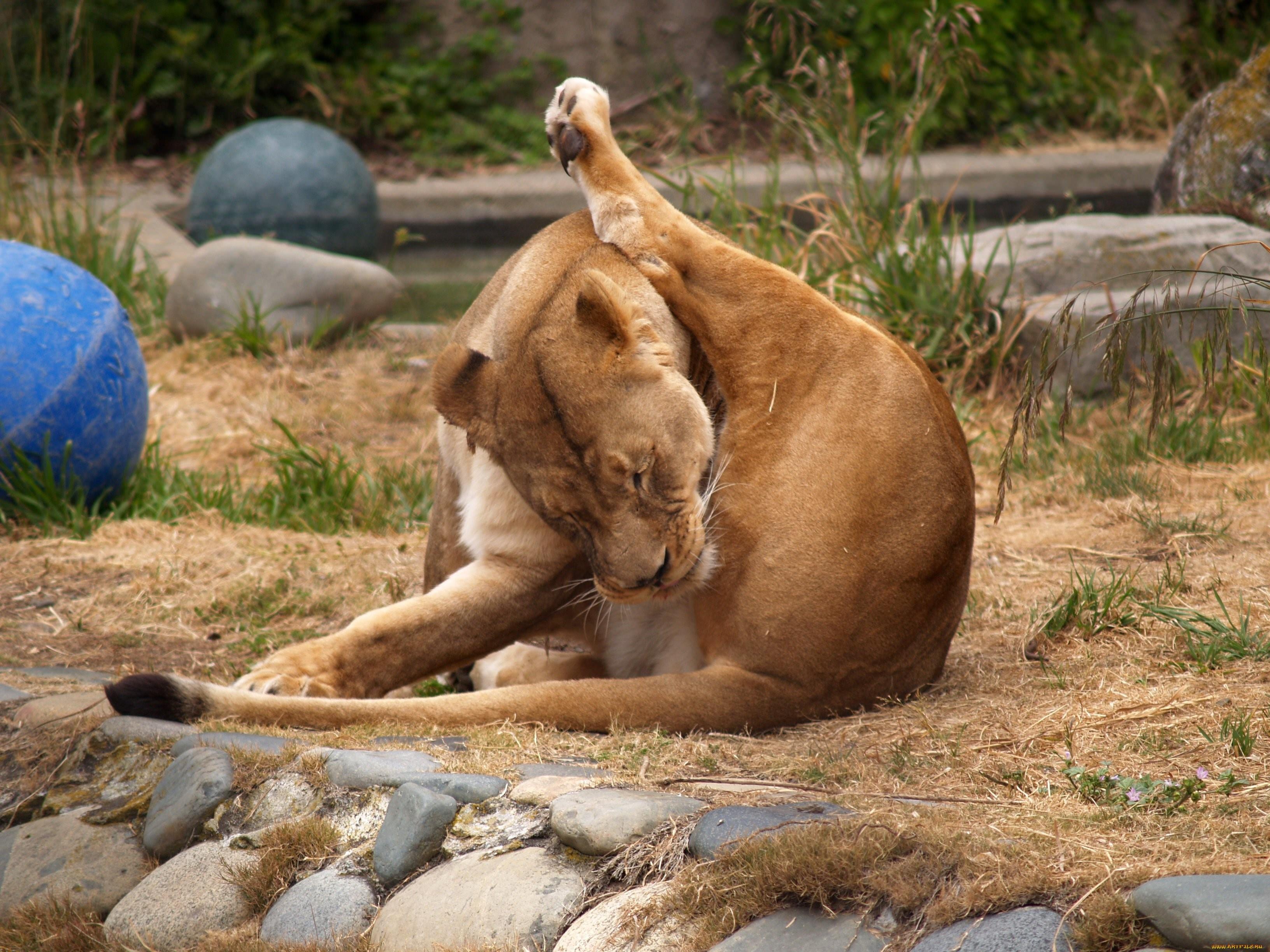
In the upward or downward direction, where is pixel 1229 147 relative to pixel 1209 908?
upward

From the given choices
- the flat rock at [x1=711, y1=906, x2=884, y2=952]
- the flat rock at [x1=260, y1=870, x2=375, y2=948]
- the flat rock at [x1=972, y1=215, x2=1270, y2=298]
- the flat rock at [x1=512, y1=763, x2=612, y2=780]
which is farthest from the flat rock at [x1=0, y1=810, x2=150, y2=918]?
the flat rock at [x1=972, y1=215, x2=1270, y2=298]

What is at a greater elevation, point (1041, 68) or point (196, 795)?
point (1041, 68)

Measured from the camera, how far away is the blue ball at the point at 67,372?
4.87 metres

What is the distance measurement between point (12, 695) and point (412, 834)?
1.42 m

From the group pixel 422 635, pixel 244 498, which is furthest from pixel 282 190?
pixel 422 635

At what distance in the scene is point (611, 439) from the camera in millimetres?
3049

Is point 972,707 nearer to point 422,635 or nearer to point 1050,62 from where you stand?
point 422,635

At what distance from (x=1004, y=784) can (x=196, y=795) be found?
1631 millimetres

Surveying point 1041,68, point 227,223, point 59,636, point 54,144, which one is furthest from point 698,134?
point 59,636

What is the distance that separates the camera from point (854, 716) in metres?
3.11

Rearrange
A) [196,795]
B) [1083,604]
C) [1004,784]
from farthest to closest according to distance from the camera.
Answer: [1083,604], [196,795], [1004,784]

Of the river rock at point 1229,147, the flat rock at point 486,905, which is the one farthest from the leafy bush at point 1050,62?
the flat rock at point 486,905

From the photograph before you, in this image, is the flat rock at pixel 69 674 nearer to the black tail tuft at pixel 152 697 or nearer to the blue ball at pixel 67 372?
the black tail tuft at pixel 152 697

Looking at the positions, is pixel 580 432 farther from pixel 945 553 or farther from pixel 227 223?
pixel 227 223
